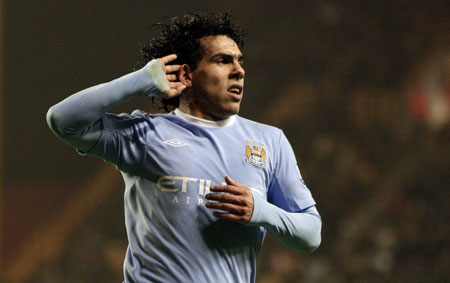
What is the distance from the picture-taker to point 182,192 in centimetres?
171

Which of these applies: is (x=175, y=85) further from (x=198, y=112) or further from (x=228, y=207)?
(x=228, y=207)

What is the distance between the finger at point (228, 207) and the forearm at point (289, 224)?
0.14 feet

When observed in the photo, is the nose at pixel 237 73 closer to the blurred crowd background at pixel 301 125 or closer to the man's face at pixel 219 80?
the man's face at pixel 219 80

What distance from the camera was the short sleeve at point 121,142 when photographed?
5.63 ft

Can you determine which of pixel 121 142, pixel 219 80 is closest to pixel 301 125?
pixel 219 80

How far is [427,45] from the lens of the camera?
4422 mm

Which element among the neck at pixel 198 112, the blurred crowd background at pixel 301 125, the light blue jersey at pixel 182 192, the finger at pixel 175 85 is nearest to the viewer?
the light blue jersey at pixel 182 192

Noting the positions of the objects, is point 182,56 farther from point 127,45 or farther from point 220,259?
point 127,45

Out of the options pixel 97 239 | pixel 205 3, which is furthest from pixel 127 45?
pixel 97 239

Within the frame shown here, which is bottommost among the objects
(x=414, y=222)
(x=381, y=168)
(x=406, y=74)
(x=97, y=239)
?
(x=97, y=239)

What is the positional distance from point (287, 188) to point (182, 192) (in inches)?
13.7

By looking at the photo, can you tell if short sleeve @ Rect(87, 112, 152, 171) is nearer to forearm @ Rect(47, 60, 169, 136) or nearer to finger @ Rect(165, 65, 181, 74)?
forearm @ Rect(47, 60, 169, 136)

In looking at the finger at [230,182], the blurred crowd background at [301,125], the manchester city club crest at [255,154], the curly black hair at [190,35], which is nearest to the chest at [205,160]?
the manchester city club crest at [255,154]

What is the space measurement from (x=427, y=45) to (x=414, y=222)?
1.30 metres
